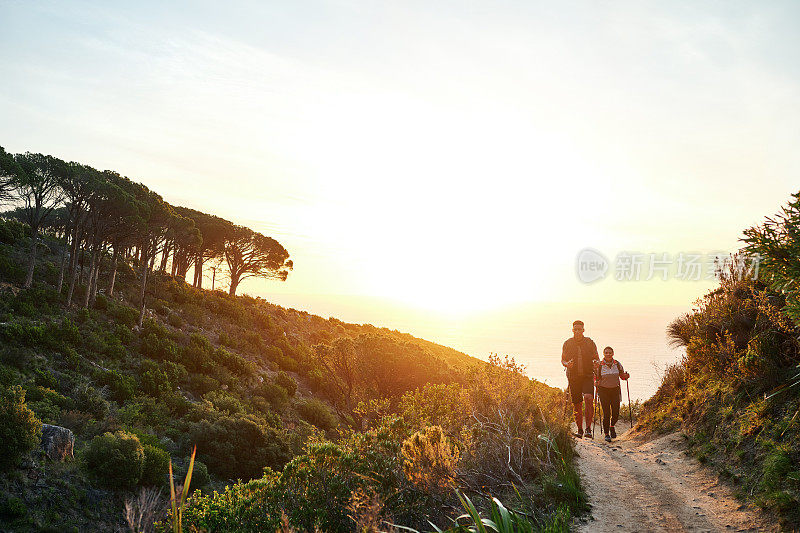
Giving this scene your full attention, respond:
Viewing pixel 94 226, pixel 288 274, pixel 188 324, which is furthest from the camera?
pixel 288 274

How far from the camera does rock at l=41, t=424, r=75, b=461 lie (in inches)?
436

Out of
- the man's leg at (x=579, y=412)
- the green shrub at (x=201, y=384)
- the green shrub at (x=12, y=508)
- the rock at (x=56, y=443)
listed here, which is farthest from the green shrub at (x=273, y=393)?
the man's leg at (x=579, y=412)

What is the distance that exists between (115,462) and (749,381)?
1405 centimetres

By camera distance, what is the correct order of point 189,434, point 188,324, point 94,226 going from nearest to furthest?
point 189,434, point 94,226, point 188,324

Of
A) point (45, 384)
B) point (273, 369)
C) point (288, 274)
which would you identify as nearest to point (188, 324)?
point (273, 369)

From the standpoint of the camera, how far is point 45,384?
1617cm

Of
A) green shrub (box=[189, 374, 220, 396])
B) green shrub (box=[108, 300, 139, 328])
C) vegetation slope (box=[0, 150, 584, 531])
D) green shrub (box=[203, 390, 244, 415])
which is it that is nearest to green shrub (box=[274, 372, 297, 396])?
vegetation slope (box=[0, 150, 584, 531])

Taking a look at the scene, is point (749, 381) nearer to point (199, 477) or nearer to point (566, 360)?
point (566, 360)

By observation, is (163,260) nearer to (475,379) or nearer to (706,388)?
(475,379)

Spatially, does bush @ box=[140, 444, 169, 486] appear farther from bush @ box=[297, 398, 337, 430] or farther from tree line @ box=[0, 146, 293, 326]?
tree line @ box=[0, 146, 293, 326]

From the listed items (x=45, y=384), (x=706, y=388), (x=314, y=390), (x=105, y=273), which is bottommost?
(x=314, y=390)

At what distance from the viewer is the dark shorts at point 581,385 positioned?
9938mm

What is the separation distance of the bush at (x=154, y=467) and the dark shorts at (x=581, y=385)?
10837 mm

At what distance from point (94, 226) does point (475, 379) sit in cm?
2543
